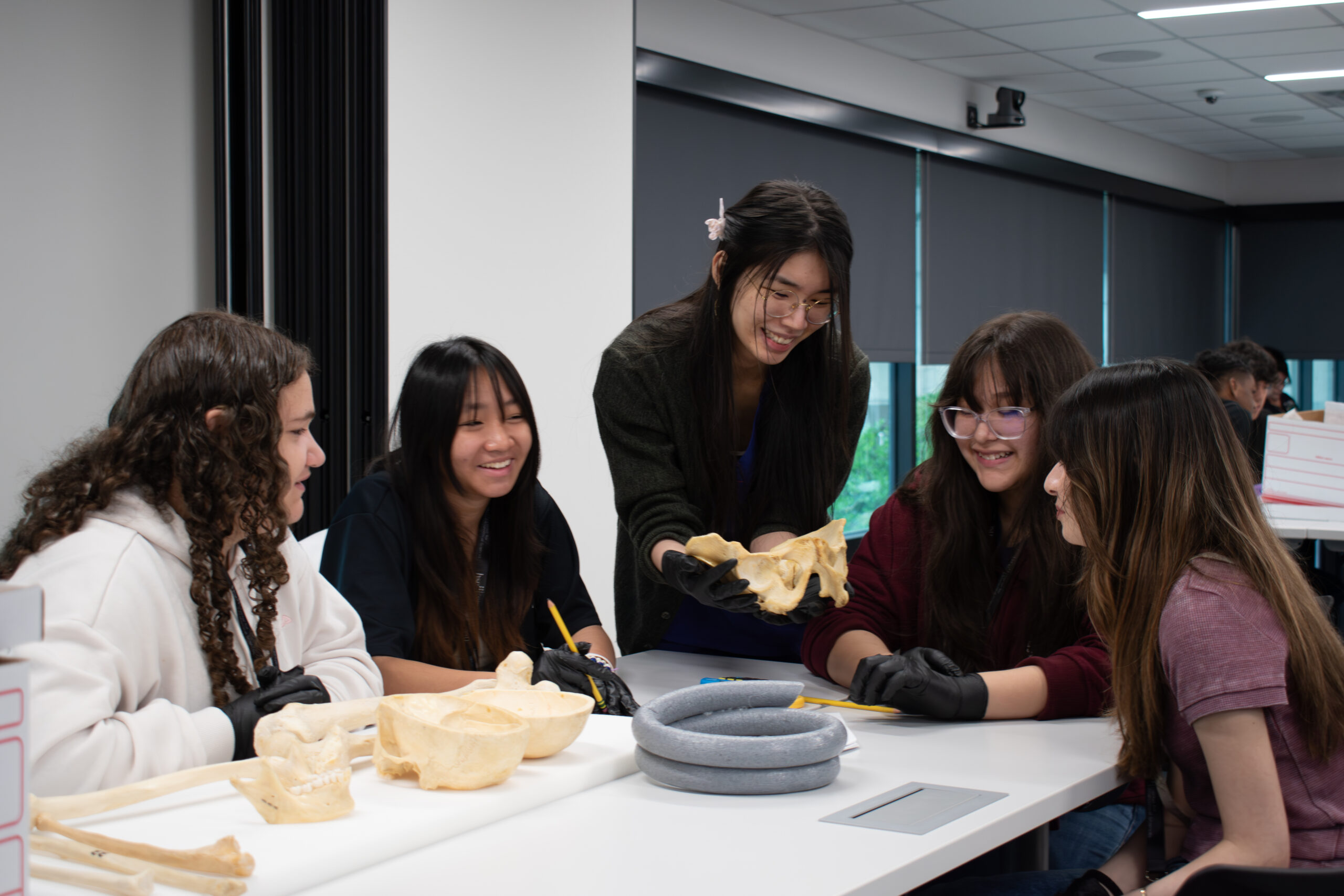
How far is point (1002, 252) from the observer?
6930 millimetres

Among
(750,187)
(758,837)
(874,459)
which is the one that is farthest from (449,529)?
(874,459)

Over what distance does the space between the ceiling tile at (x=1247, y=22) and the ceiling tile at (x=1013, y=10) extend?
452mm

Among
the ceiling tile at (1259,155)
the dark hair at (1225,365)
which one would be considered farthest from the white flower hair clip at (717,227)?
the ceiling tile at (1259,155)

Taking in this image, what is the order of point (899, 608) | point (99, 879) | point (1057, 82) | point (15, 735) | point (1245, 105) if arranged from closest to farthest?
point (15, 735), point (99, 879), point (899, 608), point (1057, 82), point (1245, 105)

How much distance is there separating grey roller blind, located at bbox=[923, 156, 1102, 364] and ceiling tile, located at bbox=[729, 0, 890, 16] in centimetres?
143

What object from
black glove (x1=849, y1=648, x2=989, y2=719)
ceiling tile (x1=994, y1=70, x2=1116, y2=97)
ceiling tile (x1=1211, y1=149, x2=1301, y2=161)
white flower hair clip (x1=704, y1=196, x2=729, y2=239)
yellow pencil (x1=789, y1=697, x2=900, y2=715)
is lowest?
yellow pencil (x1=789, y1=697, x2=900, y2=715)

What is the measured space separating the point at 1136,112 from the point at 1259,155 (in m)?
2.26

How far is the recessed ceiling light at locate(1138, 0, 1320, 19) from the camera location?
5105 millimetres

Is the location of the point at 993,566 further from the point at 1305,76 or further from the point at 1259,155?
the point at 1259,155

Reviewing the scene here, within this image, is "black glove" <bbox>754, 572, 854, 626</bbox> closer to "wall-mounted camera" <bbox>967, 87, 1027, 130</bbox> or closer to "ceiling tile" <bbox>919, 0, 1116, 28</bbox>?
"ceiling tile" <bbox>919, 0, 1116, 28</bbox>

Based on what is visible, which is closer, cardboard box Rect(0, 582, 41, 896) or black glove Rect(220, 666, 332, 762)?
cardboard box Rect(0, 582, 41, 896)

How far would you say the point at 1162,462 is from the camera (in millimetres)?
1444

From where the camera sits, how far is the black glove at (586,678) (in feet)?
5.35

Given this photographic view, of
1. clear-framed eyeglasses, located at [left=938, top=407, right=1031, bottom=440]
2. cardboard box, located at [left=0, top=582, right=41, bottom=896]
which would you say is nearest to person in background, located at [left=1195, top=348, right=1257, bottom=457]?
clear-framed eyeglasses, located at [left=938, top=407, right=1031, bottom=440]
